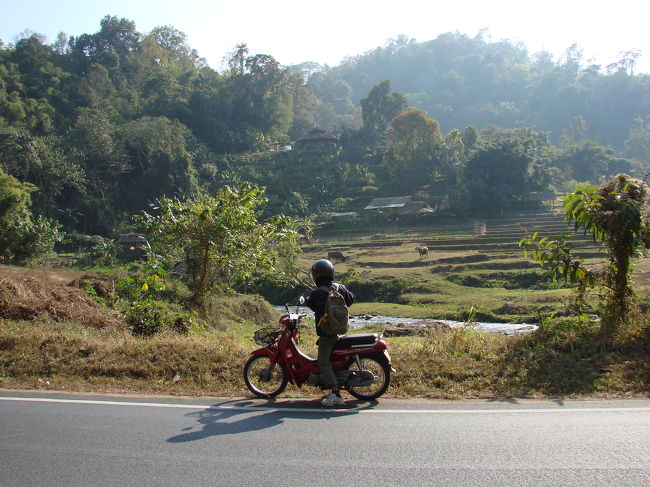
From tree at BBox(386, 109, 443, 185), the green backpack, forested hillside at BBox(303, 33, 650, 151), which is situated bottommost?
the green backpack

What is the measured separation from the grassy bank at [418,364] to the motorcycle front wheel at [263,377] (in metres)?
0.21

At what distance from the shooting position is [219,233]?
12438 millimetres

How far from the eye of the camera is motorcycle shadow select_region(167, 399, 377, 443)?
491cm

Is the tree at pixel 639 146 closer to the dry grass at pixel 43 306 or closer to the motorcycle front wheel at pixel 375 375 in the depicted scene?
the dry grass at pixel 43 306

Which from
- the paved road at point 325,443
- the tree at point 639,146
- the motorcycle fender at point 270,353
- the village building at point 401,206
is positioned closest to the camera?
the paved road at point 325,443

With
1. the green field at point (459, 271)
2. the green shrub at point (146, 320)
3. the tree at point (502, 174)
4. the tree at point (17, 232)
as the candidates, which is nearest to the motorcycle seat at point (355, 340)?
the green shrub at point (146, 320)

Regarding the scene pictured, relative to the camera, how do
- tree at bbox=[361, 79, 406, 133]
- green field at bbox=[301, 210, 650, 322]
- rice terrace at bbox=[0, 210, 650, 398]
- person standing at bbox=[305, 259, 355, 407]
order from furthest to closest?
1. tree at bbox=[361, 79, 406, 133]
2. green field at bbox=[301, 210, 650, 322]
3. rice terrace at bbox=[0, 210, 650, 398]
4. person standing at bbox=[305, 259, 355, 407]

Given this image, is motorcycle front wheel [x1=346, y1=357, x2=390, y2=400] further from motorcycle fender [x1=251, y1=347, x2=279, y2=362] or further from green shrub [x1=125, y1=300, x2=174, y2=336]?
green shrub [x1=125, y1=300, x2=174, y2=336]

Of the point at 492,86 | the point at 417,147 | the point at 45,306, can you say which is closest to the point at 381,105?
the point at 417,147

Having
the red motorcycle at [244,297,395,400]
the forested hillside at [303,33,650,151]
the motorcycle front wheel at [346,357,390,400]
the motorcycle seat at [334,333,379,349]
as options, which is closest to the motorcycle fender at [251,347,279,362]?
the red motorcycle at [244,297,395,400]

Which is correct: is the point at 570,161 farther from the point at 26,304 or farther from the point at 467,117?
the point at 26,304

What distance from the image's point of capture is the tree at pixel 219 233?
12461mm

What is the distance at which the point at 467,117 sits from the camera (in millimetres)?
112125

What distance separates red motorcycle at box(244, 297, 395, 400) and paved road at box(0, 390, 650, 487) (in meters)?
0.26
